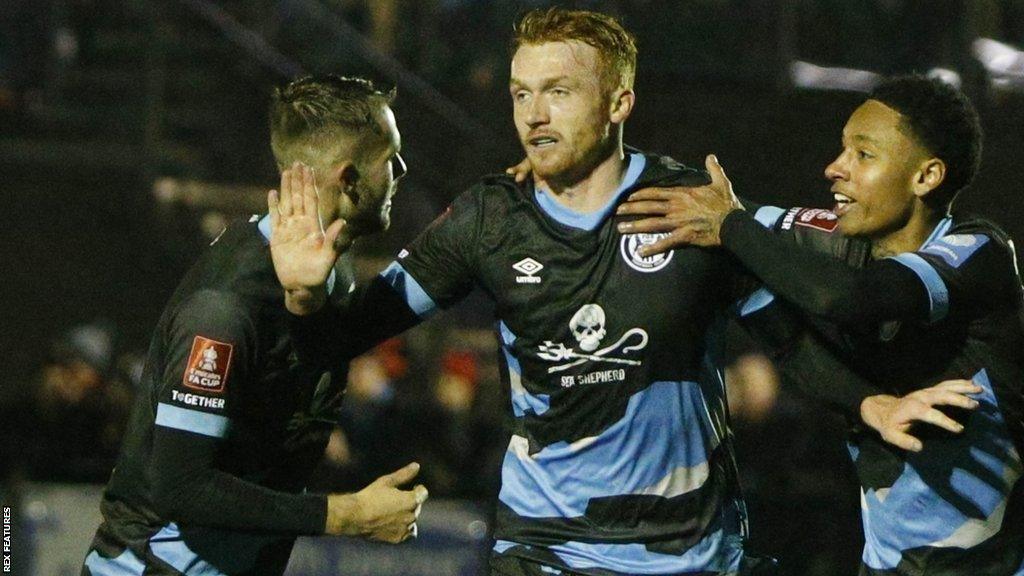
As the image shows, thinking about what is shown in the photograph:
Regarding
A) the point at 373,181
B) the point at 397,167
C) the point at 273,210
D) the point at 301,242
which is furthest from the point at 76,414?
the point at 301,242

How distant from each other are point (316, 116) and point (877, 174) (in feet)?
5.29

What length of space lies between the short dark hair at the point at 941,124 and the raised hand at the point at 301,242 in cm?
162

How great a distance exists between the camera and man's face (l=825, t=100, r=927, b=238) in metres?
4.48

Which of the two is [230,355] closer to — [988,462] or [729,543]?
[729,543]

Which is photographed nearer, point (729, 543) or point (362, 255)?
point (729, 543)

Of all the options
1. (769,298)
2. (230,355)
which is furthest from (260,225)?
(769,298)

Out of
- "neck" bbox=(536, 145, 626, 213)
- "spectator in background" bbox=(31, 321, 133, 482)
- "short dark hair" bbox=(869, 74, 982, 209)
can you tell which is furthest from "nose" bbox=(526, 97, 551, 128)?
"spectator in background" bbox=(31, 321, 133, 482)

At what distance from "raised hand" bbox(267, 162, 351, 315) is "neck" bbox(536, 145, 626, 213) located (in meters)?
0.65

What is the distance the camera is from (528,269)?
14.9ft

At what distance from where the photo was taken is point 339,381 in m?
4.77

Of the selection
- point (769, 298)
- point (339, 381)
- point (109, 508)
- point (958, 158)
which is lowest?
point (109, 508)

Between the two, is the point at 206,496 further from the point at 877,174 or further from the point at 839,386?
the point at 877,174

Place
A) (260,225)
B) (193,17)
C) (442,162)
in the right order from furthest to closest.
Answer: (193,17) → (442,162) → (260,225)

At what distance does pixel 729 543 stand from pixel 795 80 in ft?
20.3
